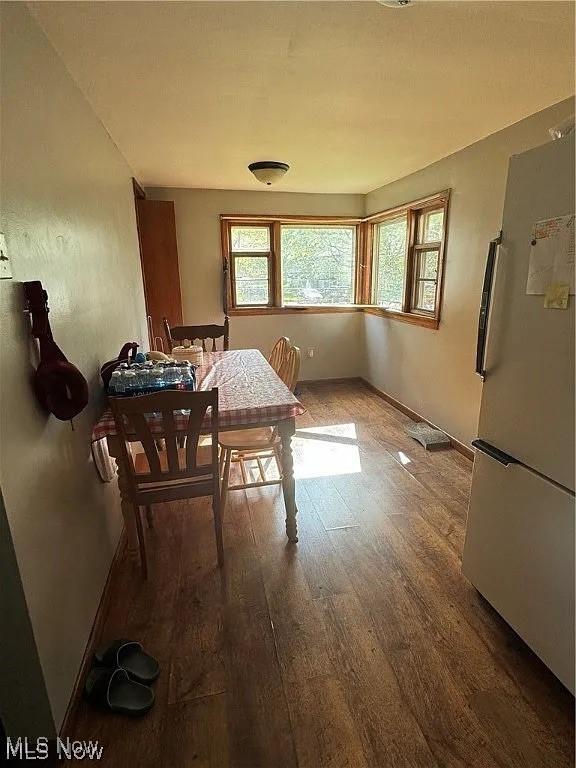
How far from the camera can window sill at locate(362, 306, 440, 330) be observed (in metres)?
3.46

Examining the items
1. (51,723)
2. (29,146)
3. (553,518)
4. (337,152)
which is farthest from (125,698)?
(337,152)

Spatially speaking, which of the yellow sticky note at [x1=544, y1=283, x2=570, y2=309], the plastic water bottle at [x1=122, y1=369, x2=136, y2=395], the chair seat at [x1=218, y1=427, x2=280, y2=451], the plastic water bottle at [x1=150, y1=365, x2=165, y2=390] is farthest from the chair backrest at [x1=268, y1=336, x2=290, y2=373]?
the yellow sticky note at [x1=544, y1=283, x2=570, y2=309]

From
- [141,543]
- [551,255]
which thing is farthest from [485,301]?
[141,543]

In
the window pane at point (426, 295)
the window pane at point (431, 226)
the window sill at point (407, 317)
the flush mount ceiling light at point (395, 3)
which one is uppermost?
the flush mount ceiling light at point (395, 3)

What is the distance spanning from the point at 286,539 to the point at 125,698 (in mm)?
1006

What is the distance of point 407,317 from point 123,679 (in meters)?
3.47

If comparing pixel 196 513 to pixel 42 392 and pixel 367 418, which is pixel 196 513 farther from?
pixel 367 418

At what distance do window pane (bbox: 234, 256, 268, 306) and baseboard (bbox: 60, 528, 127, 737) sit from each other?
127 inches

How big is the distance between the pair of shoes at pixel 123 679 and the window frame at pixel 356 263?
10.4 feet

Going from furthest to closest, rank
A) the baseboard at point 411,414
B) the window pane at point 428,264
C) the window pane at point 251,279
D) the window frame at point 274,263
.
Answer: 1. the window pane at point 251,279
2. the window frame at point 274,263
3. the window pane at point 428,264
4. the baseboard at point 411,414

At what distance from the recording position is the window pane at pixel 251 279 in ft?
15.1

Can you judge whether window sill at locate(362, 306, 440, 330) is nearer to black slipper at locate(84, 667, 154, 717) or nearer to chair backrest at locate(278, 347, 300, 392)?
chair backrest at locate(278, 347, 300, 392)

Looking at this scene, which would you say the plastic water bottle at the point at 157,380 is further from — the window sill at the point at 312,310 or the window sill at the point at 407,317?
the window sill at the point at 312,310

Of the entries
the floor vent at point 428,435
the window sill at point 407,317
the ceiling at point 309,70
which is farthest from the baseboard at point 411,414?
the ceiling at point 309,70
